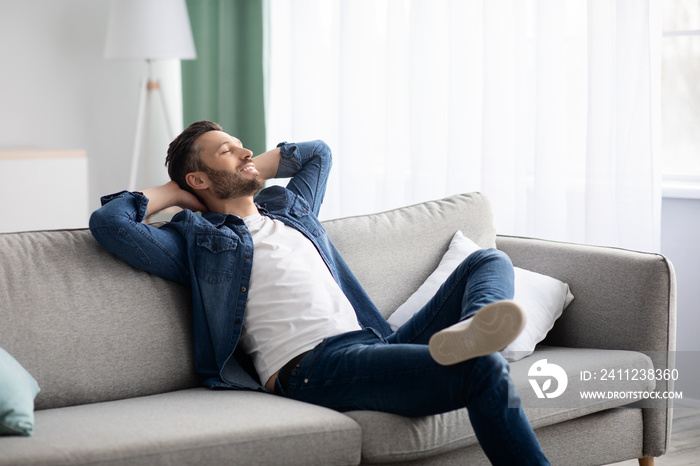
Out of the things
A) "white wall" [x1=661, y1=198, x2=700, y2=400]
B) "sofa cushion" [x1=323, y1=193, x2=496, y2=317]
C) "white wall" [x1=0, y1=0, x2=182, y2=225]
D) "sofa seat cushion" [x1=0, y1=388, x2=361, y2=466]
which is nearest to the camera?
"sofa seat cushion" [x1=0, y1=388, x2=361, y2=466]

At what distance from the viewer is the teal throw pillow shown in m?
1.56

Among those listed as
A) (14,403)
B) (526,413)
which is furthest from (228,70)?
(14,403)

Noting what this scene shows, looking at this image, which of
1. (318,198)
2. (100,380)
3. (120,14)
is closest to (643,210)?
(318,198)

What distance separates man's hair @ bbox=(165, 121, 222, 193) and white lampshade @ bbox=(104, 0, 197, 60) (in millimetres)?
1752

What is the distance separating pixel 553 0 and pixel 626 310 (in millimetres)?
1286

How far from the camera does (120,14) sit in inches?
153

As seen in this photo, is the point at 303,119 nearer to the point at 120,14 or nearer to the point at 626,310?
the point at 120,14

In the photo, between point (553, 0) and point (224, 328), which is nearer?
point (224, 328)

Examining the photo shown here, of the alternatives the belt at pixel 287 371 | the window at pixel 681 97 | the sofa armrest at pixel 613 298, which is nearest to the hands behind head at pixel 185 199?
the belt at pixel 287 371

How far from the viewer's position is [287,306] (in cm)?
198

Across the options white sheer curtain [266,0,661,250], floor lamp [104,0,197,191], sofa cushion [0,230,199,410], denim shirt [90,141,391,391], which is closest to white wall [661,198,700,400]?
white sheer curtain [266,0,661,250]

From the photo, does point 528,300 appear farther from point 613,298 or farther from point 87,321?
point 87,321

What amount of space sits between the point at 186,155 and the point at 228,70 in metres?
2.12

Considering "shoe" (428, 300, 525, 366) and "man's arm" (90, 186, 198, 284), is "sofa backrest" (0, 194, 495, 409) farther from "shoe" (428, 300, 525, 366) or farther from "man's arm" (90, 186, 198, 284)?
"shoe" (428, 300, 525, 366)
